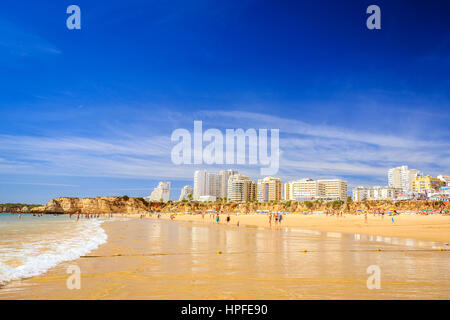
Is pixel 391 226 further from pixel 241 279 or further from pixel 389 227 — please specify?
pixel 241 279

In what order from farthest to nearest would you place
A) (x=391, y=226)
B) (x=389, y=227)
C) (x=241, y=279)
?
(x=391, y=226) → (x=389, y=227) → (x=241, y=279)

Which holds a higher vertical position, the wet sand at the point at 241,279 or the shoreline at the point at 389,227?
the wet sand at the point at 241,279

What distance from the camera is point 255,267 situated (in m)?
10.7

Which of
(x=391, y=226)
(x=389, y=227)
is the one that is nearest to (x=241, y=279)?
(x=389, y=227)

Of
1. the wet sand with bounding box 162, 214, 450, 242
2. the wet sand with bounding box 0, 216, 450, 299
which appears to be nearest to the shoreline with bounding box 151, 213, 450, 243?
the wet sand with bounding box 162, 214, 450, 242

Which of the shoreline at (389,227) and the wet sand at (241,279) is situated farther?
the shoreline at (389,227)

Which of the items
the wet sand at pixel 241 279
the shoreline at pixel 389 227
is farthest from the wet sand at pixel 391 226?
the wet sand at pixel 241 279

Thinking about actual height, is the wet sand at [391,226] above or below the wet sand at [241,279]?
below

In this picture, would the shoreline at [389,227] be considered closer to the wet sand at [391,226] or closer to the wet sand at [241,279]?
the wet sand at [391,226]
